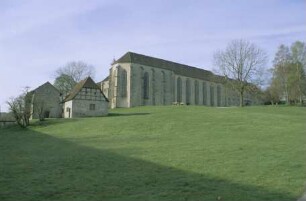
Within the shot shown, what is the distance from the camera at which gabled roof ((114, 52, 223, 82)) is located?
3209 inches

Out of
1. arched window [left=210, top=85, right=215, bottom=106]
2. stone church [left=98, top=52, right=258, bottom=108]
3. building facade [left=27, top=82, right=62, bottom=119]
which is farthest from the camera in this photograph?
arched window [left=210, top=85, right=215, bottom=106]

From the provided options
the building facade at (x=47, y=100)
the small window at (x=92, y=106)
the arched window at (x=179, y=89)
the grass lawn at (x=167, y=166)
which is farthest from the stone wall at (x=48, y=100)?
the arched window at (x=179, y=89)

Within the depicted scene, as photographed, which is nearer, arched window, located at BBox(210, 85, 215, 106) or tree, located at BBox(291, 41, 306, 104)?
tree, located at BBox(291, 41, 306, 104)

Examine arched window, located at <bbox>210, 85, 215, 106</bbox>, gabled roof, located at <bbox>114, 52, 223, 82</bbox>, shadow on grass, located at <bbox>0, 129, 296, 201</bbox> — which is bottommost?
shadow on grass, located at <bbox>0, 129, 296, 201</bbox>

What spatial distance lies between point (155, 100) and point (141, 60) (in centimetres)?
826

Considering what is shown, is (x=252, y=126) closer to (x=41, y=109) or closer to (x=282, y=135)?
(x=282, y=135)

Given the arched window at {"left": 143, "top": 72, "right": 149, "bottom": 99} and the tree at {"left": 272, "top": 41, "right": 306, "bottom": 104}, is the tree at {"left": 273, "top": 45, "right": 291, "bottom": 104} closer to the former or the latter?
the tree at {"left": 272, "top": 41, "right": 306, "bottom": 104}

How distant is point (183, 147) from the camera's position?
24.5 m

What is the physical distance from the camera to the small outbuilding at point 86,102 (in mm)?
59119

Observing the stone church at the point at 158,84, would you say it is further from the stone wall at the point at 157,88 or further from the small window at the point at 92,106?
the small window at the point at 92,106

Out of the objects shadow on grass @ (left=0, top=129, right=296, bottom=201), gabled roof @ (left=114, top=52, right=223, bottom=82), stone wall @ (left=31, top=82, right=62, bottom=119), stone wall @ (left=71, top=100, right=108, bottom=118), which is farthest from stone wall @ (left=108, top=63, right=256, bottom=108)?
shadow on grass @ (left=0, top=129, right=296, bottom=201)

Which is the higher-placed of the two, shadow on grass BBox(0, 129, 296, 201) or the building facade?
the building facade

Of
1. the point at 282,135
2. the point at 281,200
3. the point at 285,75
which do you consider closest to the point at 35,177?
the point at 281,200

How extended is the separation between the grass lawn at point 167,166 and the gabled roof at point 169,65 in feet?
156
